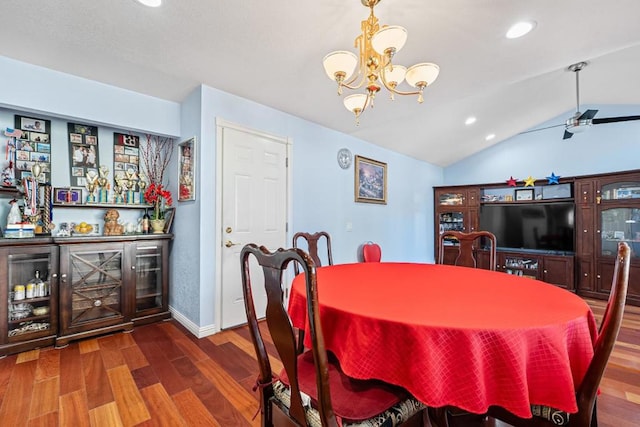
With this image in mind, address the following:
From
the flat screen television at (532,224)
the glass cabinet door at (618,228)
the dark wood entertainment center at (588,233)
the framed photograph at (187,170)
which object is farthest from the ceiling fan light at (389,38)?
the flat screen television at (532,224)

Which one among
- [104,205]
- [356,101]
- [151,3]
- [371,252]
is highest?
[151,3]

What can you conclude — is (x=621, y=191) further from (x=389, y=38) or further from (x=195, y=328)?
(x=195, y=328)

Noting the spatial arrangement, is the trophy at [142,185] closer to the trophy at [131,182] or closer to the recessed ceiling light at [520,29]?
the trophy at [131,182]

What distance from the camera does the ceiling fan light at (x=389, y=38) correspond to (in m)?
1.42

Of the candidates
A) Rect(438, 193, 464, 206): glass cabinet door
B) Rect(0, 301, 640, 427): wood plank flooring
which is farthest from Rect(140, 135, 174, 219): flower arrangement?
Rect(438, 193, 464, 206): glass cabinet door

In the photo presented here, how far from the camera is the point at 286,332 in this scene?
961 mm

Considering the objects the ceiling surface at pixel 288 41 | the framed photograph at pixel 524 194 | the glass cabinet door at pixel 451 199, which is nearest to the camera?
the ceiling surface at pixel 288 41

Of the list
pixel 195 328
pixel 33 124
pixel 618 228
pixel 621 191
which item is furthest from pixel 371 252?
pixel 33 124

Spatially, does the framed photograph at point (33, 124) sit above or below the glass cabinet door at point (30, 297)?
above

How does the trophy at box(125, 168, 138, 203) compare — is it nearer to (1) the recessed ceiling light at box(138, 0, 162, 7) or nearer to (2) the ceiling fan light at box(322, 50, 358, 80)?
(1) the recessed ceiling light at box(138, 0, 162, 7)

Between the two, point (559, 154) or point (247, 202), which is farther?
point (559, 154)

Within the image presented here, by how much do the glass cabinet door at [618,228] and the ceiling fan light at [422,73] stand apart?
14.5 ft

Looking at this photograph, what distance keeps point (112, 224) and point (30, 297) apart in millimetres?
839

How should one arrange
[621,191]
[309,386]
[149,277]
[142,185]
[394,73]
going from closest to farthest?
1. [309,386]
2. [394,73]
3. [149,277]
4. [142,185]
5. [621,191]
